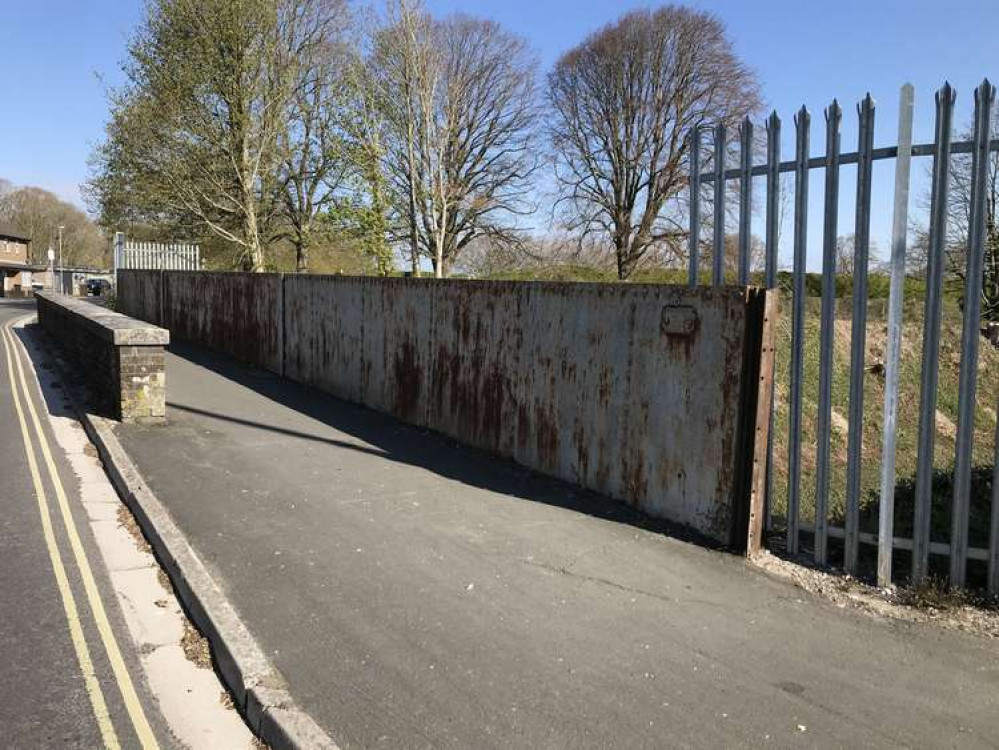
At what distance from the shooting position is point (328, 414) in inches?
400

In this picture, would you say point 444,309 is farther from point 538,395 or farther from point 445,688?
point 445,688

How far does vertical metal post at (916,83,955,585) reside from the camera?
4.38 m

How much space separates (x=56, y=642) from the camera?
Answer: 4055 millimetres

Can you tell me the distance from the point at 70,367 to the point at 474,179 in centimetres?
2481

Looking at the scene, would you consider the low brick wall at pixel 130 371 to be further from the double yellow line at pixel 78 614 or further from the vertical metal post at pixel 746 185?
the vertical metal post at pixel 746 185

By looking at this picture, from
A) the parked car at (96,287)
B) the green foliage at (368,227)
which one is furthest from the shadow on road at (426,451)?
the parked car at (96,287)

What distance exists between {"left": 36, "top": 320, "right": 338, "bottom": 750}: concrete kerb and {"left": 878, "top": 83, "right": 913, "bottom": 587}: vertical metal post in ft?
11.0

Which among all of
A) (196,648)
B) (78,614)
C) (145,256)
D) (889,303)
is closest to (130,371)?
(78,614)

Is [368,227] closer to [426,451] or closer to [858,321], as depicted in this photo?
[426,451]

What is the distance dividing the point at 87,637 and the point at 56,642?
0.14 meters

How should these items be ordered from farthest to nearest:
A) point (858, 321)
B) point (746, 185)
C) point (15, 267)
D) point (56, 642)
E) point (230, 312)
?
point (15, 267) < point (230, 312) < point (746, 185) < point (858, 321) < point (56, 642)

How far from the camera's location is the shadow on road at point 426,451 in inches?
244

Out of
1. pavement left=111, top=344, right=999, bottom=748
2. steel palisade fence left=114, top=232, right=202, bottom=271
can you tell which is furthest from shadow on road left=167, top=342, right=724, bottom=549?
steel palisade fence left=114, top=232, right=202, bottom=271

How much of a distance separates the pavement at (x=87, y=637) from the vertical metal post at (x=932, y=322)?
145 inches
